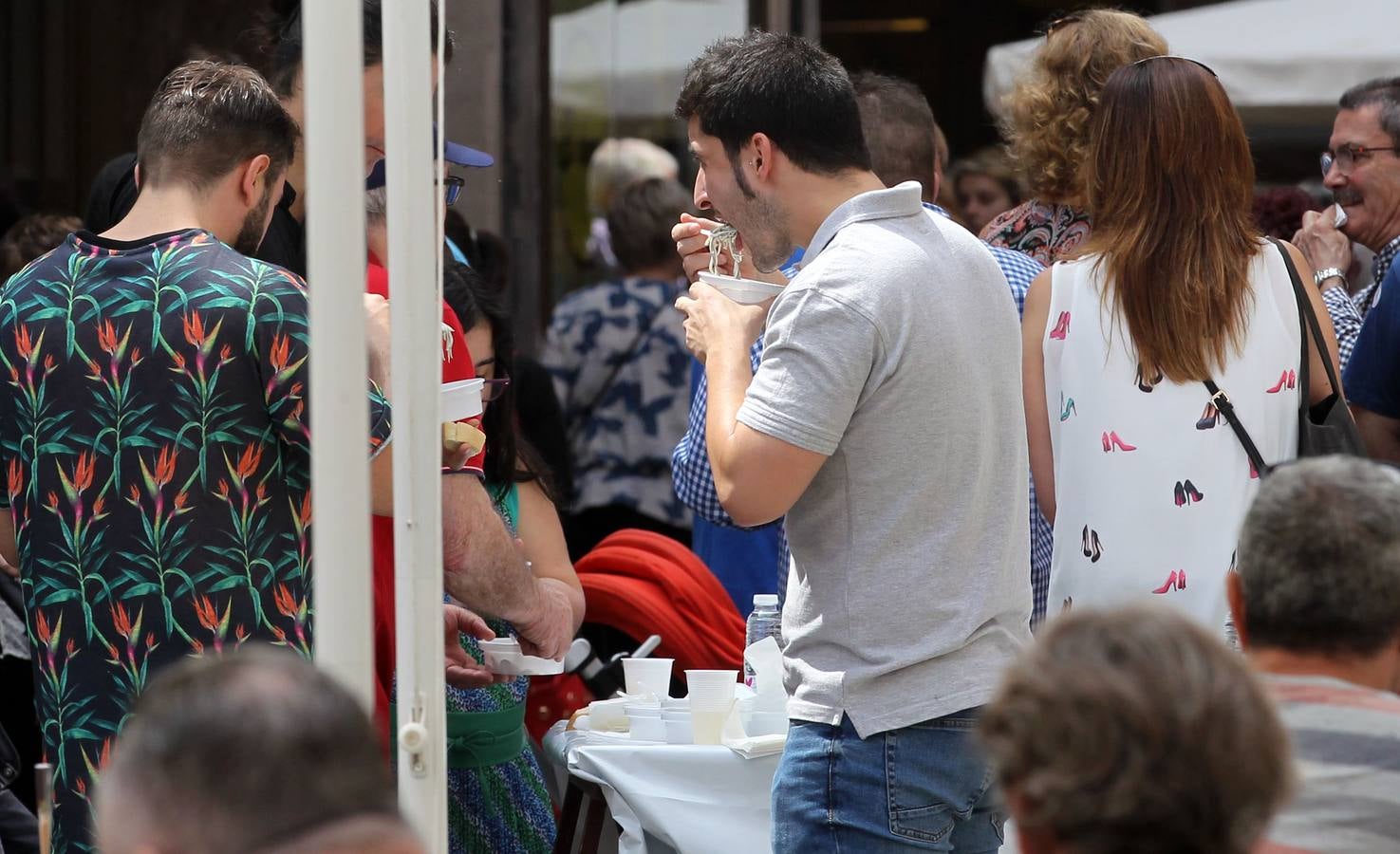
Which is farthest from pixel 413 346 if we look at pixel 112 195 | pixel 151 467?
pixel 112 195

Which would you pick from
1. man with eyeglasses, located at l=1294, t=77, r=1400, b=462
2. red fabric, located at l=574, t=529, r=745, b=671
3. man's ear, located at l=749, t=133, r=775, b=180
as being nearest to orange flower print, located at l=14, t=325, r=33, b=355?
man's ear, located at l=749, t=133, r=775, b=180

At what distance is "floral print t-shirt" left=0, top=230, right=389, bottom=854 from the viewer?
2.39 meters

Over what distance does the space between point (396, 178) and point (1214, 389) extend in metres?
1.43

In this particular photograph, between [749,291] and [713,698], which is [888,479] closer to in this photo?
[749,291]

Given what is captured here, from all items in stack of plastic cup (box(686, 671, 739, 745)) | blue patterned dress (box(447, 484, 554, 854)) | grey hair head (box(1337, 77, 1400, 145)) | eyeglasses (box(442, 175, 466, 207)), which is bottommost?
blue patterned dress (box(447, 484, 554, 854))

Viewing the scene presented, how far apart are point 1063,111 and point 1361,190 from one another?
853 millimetres

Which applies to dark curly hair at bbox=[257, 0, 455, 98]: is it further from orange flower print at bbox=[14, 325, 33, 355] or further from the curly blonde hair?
the curly blonde hair

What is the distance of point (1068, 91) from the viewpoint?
11.3ft

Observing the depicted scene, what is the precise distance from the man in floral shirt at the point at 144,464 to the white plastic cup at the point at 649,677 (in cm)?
85

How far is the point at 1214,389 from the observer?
2.76 m

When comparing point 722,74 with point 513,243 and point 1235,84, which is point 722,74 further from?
point 513,243

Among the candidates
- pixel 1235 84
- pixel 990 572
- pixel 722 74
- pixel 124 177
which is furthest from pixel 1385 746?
pixel 1235 84

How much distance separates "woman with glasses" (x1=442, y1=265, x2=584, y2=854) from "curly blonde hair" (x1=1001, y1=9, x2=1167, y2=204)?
1122 millimetres

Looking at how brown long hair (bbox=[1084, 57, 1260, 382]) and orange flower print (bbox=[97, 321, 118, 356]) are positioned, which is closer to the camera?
Result: orange flower print (bbox=[97, 321, 118, 356])
